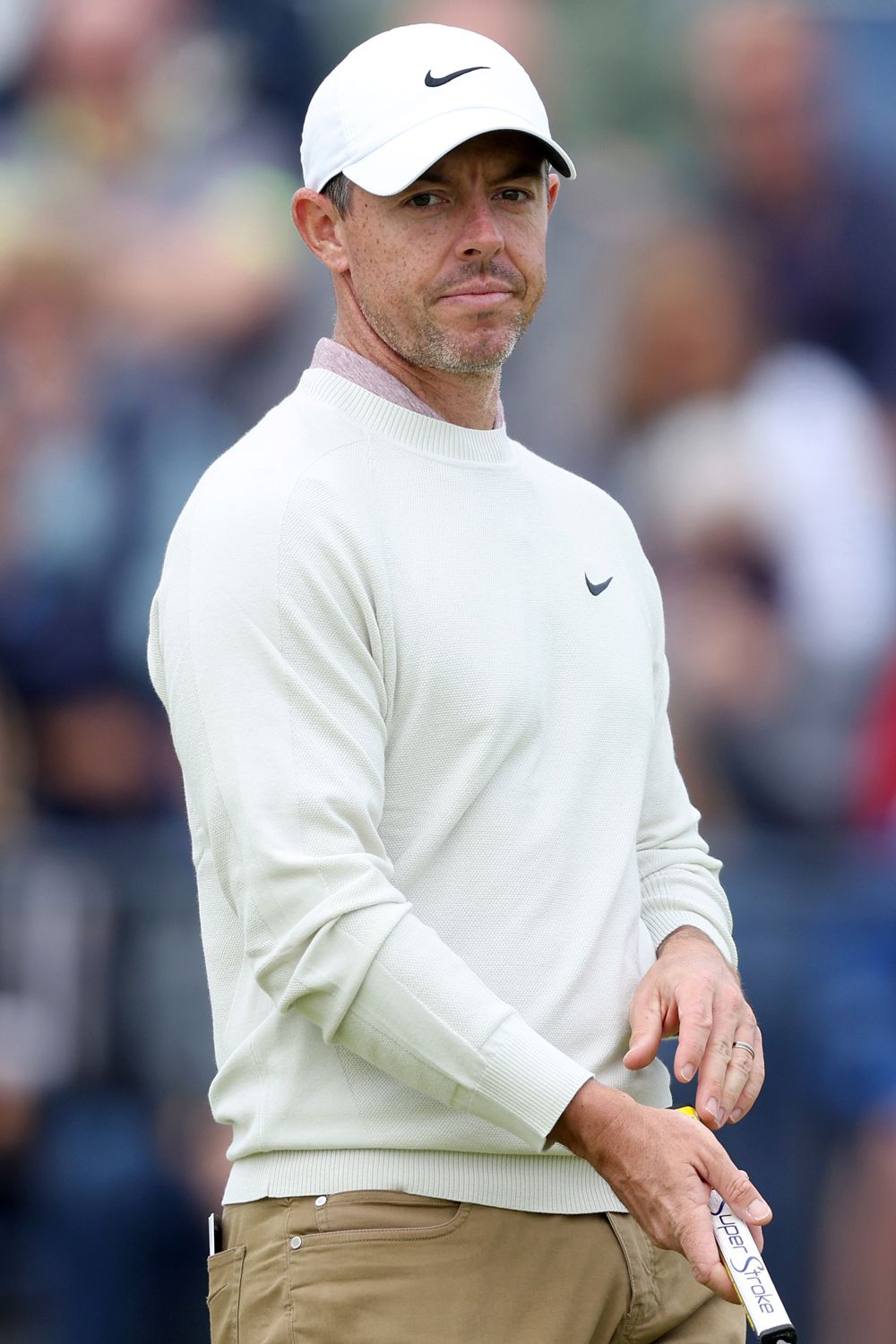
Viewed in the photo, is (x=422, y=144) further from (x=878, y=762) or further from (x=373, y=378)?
(x=878, y=762)

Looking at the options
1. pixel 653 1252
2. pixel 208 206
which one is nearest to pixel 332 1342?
pixel 653 1252

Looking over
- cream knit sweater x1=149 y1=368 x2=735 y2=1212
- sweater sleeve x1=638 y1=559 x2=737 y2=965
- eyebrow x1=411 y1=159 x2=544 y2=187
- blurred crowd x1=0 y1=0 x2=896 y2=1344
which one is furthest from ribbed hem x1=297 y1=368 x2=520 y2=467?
blurred crowd x1=0 y1=0 x2=896 y2=1344

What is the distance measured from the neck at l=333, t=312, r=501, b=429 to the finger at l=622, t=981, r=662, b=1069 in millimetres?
672

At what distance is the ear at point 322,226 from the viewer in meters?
2.37

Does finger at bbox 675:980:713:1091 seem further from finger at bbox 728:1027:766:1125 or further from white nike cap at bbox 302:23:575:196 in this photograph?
white nike cap at bbox 302:23:575:196

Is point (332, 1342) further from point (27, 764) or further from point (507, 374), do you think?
point (507, 374)

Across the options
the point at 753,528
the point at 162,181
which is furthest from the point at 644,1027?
the point at 162,181

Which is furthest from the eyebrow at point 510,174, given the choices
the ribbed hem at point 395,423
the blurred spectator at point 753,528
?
the blurred spectator at point 753,528

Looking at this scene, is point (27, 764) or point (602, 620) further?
point (27, 764)

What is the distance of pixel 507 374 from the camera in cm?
500

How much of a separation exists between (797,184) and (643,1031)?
3.62 meters

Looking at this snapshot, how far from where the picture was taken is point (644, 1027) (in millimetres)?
2174

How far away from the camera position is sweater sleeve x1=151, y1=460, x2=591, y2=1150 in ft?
6.48

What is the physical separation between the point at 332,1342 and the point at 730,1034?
51 centimetres
